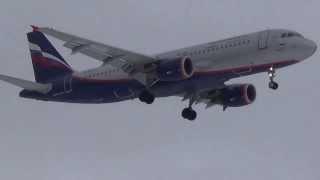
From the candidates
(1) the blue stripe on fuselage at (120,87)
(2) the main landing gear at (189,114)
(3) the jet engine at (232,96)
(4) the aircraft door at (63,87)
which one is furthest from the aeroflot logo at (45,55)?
(3) the jet engine at (232,96)

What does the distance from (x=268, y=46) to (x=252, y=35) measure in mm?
1604

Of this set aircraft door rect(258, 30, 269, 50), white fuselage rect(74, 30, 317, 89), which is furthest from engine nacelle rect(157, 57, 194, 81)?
aircraft door rect(258, 30, 269, 50)

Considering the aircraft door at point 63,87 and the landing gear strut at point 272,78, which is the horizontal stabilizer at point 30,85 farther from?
the landing gear strut at point 272,78

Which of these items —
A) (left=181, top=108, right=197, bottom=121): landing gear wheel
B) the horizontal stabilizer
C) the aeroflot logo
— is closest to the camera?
the horizontal stabilizer

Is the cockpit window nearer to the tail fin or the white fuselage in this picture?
the white fuselage

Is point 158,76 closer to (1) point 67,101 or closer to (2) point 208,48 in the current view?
(2) point 208,48

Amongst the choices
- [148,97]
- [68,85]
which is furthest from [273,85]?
[68,85]

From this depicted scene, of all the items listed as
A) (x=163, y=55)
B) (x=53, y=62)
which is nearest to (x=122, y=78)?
(x=163, y=55)

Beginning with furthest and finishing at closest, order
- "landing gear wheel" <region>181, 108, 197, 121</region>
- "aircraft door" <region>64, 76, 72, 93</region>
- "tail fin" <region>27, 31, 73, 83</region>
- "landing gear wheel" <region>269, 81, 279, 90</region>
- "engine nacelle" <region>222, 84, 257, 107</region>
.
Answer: "tail fin" <region>27, 31, 73, 83</region>
"aircraft door" <region>64, 76, 72, 93</region>
"engine nacelle" <region>222, 84, 257, 107</region>
"landing gear wheel" <region>181, 108, 197, 121</region>
"landing gear wheel" <region>269, 81, 279, 90</region>

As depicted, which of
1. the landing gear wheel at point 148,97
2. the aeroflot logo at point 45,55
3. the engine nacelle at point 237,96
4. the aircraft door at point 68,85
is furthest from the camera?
the aeroflot logo at point 45,55

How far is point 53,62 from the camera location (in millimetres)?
86625

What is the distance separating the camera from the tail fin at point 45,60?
3366 inches

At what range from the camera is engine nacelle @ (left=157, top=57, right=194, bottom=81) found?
74062mm

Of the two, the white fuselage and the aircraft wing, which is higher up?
the aircraft wing
